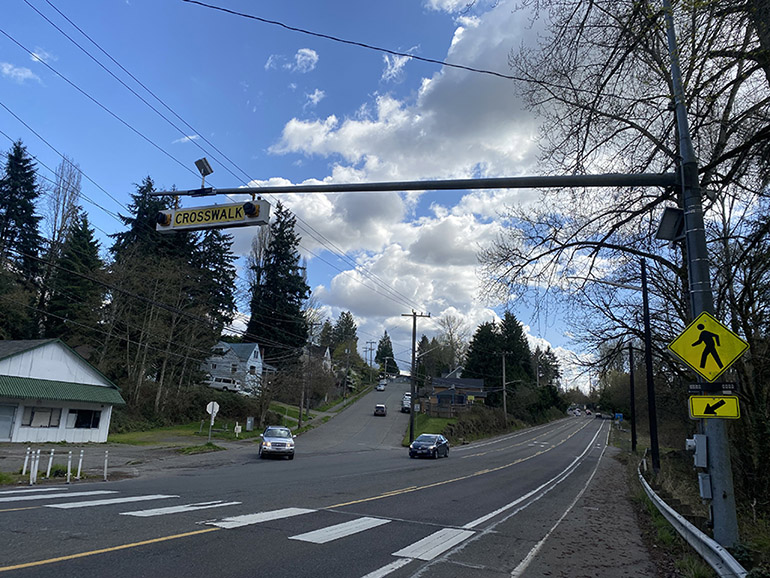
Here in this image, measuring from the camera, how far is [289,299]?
6016 centimetres

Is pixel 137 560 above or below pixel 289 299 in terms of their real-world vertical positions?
below

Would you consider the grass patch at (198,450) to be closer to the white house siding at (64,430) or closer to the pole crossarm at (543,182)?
the white house siding at (64,430)

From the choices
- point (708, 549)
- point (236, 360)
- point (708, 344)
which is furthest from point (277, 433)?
point (236, 360)

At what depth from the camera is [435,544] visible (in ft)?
26.5

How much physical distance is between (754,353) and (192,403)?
4563cm

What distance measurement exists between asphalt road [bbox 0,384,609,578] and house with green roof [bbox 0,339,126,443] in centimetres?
2094

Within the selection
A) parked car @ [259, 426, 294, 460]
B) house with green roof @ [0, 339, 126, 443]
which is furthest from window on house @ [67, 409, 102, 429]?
parked car @ [259, 426, 294, 460]

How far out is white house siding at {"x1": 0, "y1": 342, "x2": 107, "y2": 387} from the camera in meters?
31.0

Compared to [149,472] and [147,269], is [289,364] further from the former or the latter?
[149,472]

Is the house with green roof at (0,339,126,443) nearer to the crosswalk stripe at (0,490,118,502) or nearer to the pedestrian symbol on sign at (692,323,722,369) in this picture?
the crosswalk stripe at (0,490,118,502)

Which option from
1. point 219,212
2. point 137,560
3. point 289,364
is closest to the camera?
point 137,560

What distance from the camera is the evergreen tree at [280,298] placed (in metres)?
57.7

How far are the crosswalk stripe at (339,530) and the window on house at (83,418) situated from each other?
106 feet

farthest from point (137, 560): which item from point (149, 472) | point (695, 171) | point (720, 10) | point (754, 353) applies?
point (754, 353)
